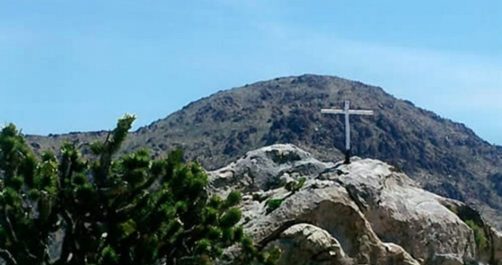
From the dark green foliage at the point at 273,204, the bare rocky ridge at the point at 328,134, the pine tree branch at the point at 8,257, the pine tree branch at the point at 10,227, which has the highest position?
the bare rocky ridge at the point at 328,134

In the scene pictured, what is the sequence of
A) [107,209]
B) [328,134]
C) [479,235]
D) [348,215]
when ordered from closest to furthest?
[107,209]
[348,215]
[479,235]
[328,134]

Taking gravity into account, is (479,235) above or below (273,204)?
below

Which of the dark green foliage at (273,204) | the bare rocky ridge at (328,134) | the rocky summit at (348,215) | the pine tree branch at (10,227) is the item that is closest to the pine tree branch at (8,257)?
the pine tree branch at (10,227)

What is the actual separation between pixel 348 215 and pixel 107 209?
672cm

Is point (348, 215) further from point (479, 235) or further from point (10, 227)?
point (10, 227)

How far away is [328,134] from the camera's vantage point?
396ft

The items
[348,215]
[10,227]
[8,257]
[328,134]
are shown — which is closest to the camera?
[8,257]

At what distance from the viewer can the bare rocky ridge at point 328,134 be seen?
120 metres

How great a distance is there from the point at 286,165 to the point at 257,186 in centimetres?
98

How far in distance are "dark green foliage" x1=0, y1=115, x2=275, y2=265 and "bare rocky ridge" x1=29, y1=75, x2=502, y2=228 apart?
8536 cm

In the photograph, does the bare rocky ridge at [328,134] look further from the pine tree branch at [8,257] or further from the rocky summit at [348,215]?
the pine tree branch at [8,257]

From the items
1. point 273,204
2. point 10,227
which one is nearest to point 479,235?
point 273,204

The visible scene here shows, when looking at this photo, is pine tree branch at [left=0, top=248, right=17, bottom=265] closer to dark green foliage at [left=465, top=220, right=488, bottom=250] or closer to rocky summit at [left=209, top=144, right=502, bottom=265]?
rocky summit at [left=209, top=144, right=502, bottom=265]

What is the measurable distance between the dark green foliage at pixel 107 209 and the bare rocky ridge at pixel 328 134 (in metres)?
85.4
